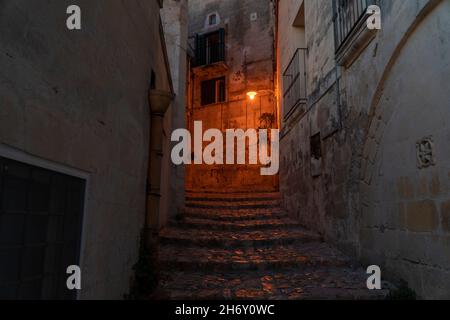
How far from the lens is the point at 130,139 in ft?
11.1

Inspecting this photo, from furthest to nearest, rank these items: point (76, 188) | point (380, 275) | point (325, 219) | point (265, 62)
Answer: point (265, 62)
point (325, 219)
point (380, 275)
point (76, 188)

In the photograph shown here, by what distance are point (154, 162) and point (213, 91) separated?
1165cm

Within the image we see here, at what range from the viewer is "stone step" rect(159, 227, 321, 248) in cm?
552

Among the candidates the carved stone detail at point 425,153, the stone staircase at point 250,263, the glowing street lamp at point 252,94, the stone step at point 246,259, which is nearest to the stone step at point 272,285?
the stone staircase at point 250,263

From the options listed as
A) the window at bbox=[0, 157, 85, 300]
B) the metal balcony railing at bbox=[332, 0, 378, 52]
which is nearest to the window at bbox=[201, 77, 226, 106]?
the metal balcony railing at bbox=[332, 0, 378, 52]

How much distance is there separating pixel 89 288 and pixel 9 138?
1263 mm

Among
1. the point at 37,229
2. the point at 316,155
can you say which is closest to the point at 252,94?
the point at 316,155

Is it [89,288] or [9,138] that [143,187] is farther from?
[9,138]

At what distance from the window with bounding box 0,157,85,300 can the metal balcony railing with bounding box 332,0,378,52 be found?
3.71m

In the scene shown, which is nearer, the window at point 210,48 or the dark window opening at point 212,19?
the window at point 210,48

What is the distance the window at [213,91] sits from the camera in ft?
50.1

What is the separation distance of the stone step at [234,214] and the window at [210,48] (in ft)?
30.5

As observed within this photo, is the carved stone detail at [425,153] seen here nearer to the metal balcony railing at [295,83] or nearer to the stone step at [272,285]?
the stone step at [272,285]
